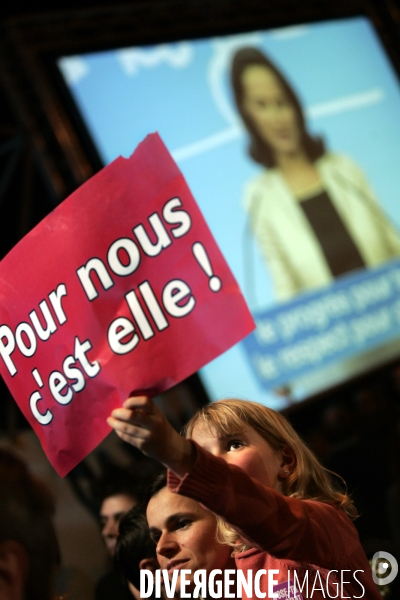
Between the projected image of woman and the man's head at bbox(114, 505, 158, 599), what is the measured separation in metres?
1.46

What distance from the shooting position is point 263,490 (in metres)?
0.90

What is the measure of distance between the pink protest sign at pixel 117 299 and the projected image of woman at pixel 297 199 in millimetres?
1873

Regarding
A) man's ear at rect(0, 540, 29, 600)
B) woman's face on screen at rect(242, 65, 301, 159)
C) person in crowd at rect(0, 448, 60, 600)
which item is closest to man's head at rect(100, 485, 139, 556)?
person in crowd at rect(0, 448, 60, 600)

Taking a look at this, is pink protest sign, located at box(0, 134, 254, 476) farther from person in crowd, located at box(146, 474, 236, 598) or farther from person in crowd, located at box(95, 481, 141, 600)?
person in crowd, located at box(95, 481, 141, 600)

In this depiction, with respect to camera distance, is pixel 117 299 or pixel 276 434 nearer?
pixel 117 299

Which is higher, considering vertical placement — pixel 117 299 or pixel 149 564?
pixel 117 299

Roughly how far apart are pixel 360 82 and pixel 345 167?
474mm

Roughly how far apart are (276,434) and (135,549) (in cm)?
44

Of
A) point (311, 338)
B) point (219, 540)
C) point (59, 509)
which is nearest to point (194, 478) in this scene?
point (219, 540)

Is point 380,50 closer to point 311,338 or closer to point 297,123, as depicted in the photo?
point 297,123

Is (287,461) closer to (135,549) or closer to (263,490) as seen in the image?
(263,490)

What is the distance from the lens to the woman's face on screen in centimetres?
304

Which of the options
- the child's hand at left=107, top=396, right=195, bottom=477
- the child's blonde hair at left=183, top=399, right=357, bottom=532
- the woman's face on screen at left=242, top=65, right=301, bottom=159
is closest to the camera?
the child's hand at left=107, top=396, right=195, bottom=477
